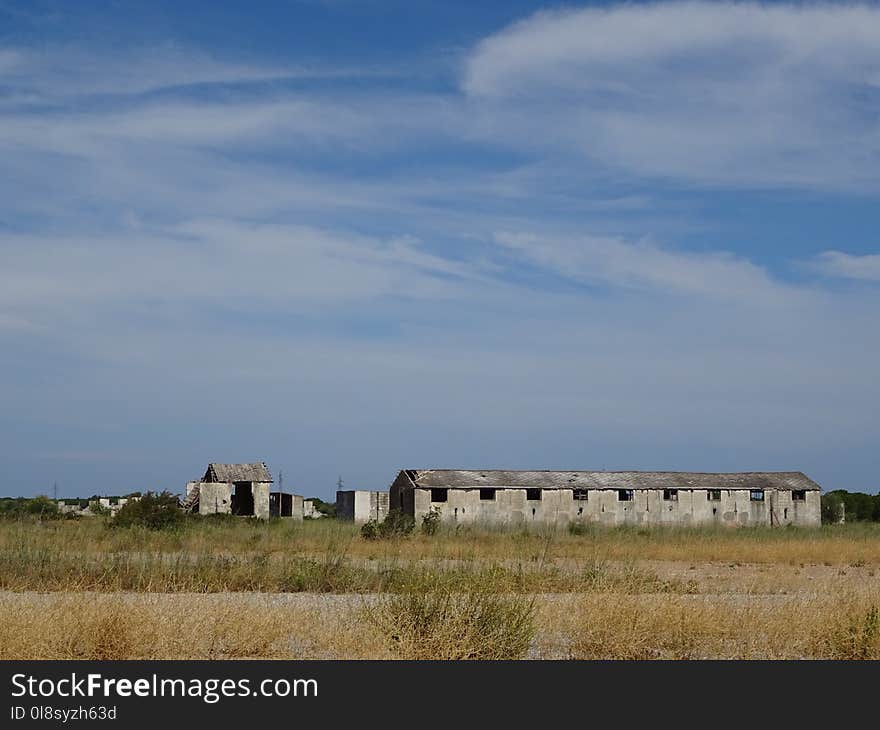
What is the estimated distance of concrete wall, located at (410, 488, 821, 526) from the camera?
168 feet

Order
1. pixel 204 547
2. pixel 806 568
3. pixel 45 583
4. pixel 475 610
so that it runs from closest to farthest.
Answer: pixel 475 610, pixel 45 583, pixel 204 547, pixel 806 568

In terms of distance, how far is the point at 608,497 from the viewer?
53312mm

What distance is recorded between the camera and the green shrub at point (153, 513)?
3744cm

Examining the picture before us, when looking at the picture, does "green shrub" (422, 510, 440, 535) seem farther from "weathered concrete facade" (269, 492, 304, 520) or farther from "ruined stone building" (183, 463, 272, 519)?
"weathered concrete facade" (269, 492, 304, 520)

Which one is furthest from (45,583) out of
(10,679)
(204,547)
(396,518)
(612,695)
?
(396,518)

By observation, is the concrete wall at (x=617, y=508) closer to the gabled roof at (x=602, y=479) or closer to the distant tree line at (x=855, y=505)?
the gabled roof at (x=602, y=479)

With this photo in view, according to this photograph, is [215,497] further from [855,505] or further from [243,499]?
[855,505]

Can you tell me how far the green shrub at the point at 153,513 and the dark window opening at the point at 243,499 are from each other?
16995 mm

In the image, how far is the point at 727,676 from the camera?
30.8 feet

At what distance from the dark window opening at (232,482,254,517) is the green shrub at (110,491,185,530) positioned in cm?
1699

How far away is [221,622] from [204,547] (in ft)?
44.9

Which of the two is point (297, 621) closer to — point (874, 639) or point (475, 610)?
point (475, 610)

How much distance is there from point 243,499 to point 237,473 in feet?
5.08

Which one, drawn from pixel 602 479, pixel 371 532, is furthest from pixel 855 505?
Result: pixel 371 532
